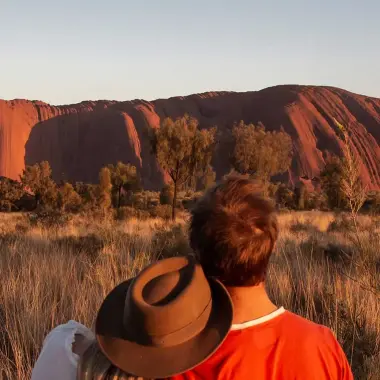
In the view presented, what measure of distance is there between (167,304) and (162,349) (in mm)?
143

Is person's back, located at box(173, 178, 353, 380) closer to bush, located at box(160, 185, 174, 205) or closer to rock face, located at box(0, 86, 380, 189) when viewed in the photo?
bush, located at box(160, 185, 174, 205)

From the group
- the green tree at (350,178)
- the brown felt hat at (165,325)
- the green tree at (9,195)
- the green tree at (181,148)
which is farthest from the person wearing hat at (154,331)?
the green tree at (9,195)

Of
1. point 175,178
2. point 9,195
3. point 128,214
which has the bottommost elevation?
point 9,195

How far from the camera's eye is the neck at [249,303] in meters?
1.64

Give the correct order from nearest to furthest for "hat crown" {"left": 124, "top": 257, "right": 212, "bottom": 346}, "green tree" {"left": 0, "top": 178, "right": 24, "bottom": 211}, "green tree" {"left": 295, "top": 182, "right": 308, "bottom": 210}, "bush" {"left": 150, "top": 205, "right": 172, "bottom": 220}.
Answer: "hat crown" {"left": 124, "top": 257, "right": 212, "bottom": 346} → "bush" {"left": 150, "top": 205, "right": 172, "bottom": 220} → "green tree" {"left": 295, "top": 182, "right": 308, "bottom": 210} → "green tree" {"left": 0, "top": 178, "right": 24, "bottom": 211}

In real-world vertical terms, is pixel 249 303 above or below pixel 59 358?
above

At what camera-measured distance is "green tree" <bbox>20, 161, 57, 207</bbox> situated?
37562mm

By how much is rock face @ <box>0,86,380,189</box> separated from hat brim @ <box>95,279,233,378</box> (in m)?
67.6

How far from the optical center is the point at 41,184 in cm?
3916

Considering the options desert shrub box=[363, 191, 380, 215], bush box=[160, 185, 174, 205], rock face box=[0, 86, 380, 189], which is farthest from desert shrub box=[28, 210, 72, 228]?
rock face box=[0, 86, 380, 189]

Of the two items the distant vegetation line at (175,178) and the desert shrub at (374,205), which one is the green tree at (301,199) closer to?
the distant vegetation line at (175,178)

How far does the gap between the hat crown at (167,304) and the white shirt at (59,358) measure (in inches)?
8.3

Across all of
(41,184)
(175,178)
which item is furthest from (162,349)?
(41,184)

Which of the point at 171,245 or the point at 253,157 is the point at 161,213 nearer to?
the point at 253,157
